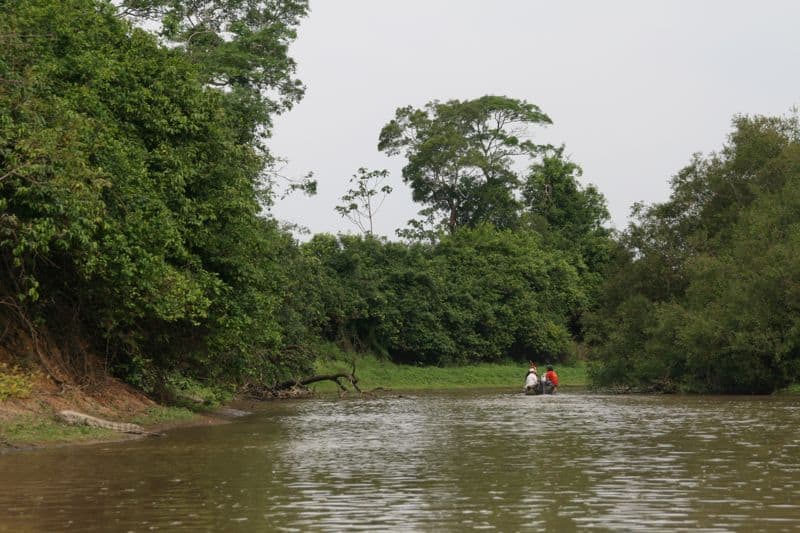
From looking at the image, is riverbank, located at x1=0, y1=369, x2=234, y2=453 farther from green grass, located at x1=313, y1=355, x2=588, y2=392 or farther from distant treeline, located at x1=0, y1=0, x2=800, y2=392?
green grass, located at x1=313, y1=355, x2=588, y2=392

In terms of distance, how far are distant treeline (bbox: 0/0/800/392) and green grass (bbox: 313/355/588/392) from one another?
4.75 feet

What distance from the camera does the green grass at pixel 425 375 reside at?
170 feet

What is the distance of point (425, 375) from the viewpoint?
55469 mm

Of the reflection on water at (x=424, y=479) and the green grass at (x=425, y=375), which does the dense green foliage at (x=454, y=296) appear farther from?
the reflection on water at (x=424, y=479)

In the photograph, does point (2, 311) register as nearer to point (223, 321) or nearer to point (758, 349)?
point (223, 321)


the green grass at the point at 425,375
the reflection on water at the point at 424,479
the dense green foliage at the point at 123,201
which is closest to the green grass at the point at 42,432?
the reflection on water at the point at 424,479

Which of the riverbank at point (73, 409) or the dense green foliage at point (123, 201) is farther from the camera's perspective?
the dense green foliage at point (123, 201)

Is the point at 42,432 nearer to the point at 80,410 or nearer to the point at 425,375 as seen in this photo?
the point at 80,410

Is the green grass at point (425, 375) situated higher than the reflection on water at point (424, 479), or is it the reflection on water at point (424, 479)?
the green grass at point (425, 375)

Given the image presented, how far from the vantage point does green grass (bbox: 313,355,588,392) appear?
2035 inches

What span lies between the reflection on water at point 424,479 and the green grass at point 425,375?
27735 mm

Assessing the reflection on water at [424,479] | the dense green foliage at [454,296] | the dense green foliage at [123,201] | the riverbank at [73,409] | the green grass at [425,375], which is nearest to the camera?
the reflection on water at [424,479]

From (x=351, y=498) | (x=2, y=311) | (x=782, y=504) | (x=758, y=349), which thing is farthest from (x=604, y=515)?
(x=758, y=349)

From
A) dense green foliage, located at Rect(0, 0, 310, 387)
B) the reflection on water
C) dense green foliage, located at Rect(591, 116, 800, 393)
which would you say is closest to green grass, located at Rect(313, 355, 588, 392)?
dense green foliage, located at Rect(591, 116, 800, 393)
